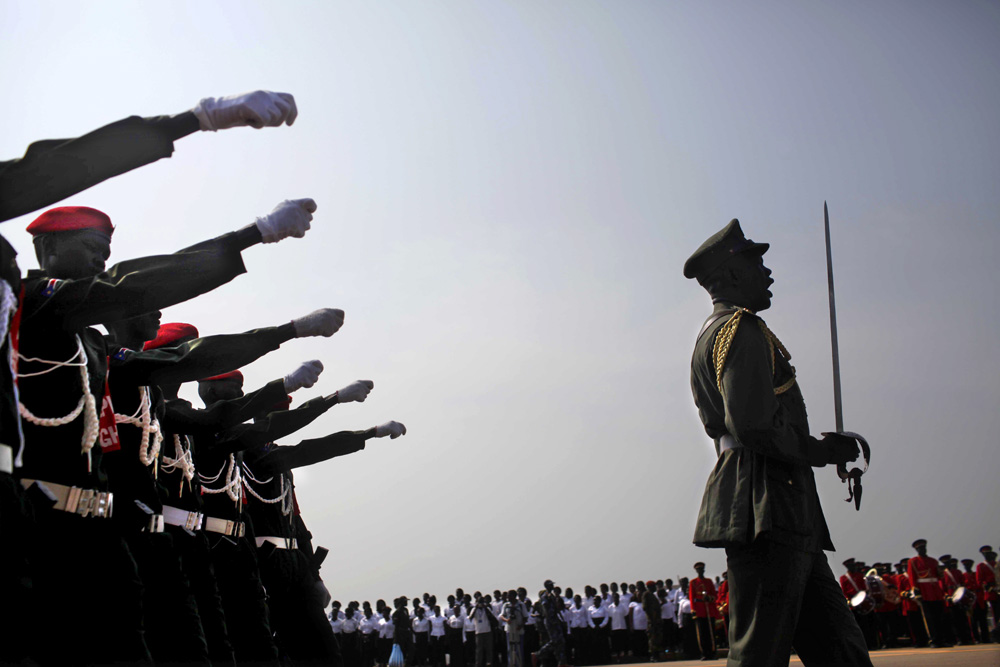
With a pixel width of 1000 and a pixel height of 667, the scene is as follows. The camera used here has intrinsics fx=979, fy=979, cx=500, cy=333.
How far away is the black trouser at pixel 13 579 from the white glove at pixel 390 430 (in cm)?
553

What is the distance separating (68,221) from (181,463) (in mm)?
1896

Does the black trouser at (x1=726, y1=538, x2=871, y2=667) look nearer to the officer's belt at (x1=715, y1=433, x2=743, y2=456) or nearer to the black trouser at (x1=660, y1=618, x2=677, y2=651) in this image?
the officer's belt at (x1=715, y1=433, x2=743, y2=456)

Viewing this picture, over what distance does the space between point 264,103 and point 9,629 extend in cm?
194

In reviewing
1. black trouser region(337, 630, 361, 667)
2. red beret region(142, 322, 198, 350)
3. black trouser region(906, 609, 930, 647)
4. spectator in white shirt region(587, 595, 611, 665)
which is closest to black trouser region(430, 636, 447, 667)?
black trouser region(337, 630, 361, 667)

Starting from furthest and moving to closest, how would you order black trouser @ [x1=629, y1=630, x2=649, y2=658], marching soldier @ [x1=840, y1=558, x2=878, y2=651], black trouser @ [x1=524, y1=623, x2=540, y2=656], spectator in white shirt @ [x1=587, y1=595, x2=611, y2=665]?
black trouser @ [x1=524, y1=623, x2=540, y2=656] → spectator in white shirt @ [x1=587, y1=595, x2=611, y2=665] → black trouser @ [x1=629, y1=630, x2=649, y2=658] → marching soldier @ [x1=840, y1=558, x2=878, y2=651]

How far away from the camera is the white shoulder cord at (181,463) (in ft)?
19.9

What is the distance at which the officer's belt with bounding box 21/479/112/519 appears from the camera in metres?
3.80

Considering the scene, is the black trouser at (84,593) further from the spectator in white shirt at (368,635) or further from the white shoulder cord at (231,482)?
the spectator in white shirt at (368,635)

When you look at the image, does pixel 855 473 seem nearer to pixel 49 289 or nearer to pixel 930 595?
pixel 49 289

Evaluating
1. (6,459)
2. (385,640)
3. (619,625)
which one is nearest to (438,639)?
(385,640)

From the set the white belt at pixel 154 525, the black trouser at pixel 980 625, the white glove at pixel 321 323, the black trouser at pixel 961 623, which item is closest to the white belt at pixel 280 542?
the white belt at pixel 154 525

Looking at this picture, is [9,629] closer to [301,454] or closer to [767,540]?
[767,540]

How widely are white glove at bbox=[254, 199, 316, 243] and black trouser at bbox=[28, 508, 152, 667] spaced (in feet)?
4.52

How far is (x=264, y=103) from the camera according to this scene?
3271mm
